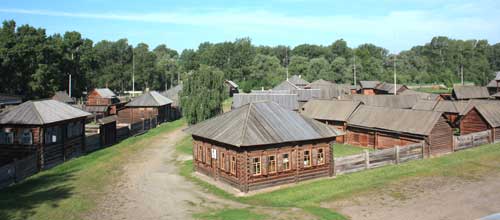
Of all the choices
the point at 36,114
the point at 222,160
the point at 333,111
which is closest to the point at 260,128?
the point at 222,160

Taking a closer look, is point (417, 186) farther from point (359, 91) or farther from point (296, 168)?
point (359, 91)

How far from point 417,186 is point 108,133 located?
2711 centimetres

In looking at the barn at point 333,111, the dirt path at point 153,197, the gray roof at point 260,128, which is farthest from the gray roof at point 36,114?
the barn at point 333,111

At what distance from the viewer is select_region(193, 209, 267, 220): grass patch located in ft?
57.5

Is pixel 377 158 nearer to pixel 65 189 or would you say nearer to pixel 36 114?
pixel 65 189

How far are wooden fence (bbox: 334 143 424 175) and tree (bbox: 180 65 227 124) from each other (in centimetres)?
2101

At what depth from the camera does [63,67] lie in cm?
8025

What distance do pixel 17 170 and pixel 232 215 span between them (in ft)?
49.1

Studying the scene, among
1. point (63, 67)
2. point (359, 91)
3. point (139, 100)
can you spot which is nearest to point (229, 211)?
point (139, 100)

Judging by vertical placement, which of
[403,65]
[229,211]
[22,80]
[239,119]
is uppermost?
[403,65]

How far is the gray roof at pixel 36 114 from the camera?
28766mm

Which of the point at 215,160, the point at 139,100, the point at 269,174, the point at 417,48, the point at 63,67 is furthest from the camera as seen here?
the point at 417,48

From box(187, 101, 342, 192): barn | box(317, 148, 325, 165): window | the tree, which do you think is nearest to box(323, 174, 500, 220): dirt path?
box(317, 148, 325, 165): window

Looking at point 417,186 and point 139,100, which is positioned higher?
point 139,100
